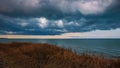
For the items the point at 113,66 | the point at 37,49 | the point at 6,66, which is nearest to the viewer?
the point at 6,66

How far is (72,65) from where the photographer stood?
597 inches

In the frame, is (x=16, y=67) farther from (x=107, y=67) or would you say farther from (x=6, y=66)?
(x=107, y=67)

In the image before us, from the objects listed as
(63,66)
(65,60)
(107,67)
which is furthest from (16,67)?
(107,67)

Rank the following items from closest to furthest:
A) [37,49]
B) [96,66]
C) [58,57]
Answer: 1. [96,66]
2. [58,57]
3. [37,49]

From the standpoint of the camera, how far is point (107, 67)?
15.6 m

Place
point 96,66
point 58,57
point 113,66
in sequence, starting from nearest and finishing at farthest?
point 96,66
point 113,66
point 58,57

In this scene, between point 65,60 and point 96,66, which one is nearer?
point 96,66

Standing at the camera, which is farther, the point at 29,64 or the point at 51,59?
the point at 51,59

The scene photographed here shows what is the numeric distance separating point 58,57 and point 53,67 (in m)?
3.57

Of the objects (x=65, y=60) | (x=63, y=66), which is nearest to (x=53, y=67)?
(x=63, y=66)

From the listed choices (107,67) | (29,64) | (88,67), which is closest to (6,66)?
(29,64)

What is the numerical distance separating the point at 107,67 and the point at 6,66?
6.95 m

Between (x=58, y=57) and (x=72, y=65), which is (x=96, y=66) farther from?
(x=58, y=57)

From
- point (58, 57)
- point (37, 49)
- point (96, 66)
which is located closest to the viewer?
point (96, 66)
